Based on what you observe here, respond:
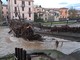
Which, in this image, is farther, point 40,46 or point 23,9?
point 23,9

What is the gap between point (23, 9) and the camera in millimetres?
84000

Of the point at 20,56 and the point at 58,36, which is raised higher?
the point at 20,56

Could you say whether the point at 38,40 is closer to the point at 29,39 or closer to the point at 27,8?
the point at 29,39

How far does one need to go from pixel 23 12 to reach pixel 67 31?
2145 inches

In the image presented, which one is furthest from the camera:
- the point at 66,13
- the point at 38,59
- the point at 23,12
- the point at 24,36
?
the point at 66,13

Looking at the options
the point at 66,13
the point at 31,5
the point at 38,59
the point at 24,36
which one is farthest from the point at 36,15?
the point at 38,59

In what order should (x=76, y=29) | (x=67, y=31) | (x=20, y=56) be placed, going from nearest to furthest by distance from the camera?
(x=20, y=56) < (x=76, y=29) < (x=67, y=31)

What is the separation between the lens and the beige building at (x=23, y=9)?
268 feet

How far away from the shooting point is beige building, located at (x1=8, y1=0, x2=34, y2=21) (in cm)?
8175

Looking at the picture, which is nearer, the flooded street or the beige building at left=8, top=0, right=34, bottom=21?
the flooded street

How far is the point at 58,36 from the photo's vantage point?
32.1 m

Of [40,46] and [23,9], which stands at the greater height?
[23,9]

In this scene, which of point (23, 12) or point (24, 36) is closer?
point (24, 36)

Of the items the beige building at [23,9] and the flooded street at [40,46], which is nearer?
the flooded street at [40,46]
